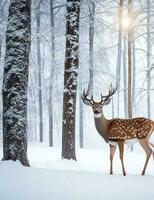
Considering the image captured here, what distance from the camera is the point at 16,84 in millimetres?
8914

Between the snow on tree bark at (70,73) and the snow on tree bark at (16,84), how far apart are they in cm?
350

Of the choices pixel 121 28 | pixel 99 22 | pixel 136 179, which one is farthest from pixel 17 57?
pixel 99 22

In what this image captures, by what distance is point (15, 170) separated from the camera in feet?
25.1

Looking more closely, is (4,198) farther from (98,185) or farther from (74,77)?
(74,77)

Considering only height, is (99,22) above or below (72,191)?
above

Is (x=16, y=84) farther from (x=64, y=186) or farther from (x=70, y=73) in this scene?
Result: (x=70, y=73)

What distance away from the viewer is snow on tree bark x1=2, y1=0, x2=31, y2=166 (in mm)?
8719

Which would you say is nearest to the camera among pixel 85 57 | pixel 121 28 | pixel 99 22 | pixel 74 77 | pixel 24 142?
pixel 24 142

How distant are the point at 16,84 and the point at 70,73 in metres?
4.06

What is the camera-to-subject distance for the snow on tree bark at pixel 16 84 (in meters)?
8.72

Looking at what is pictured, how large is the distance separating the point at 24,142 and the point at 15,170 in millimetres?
1255

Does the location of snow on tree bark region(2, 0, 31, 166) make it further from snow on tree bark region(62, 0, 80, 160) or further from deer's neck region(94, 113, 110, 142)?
snow on tree bark region(62, 0, 80, 160)

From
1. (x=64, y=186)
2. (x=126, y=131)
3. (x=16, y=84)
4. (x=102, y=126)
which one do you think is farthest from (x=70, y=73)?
(x=64, y=186)

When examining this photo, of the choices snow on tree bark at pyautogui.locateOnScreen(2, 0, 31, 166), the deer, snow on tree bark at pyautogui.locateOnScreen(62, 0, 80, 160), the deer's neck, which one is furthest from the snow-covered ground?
snow on tree bark at pyautogui.locateOnScreen(62, 0, 80, 160)
